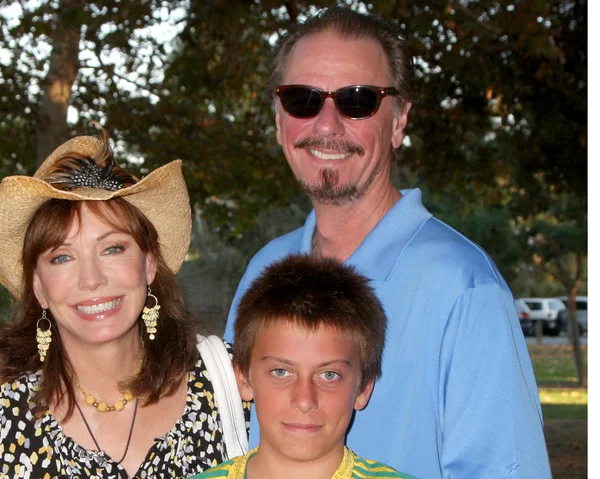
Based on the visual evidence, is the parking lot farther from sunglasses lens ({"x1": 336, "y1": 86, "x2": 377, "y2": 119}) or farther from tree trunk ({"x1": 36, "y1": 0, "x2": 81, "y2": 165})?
sunglasses lens ({"x1": 336, "y1": 86, "x2": 377, "y2": 119})

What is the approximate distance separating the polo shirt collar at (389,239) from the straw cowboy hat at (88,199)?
2.74 ft

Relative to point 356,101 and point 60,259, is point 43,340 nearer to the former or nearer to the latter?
point 60,259

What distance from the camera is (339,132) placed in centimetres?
283

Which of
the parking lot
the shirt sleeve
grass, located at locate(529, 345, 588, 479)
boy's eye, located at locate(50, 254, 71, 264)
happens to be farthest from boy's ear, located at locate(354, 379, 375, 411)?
the parking lot

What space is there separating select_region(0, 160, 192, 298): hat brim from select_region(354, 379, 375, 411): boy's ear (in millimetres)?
1131

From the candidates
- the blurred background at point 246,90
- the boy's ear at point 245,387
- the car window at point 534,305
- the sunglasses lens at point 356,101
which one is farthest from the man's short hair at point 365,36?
the car window at point 534,305

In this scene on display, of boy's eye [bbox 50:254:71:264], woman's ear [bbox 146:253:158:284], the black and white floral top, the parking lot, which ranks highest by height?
boy's eye [bbox 50:254:71:264]

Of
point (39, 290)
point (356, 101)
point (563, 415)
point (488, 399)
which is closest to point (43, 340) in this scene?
point (39, 290)

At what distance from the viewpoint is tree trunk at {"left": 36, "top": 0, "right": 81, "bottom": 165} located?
858cm

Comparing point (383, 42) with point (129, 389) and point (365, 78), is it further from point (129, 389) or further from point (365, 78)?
point (129, 389)

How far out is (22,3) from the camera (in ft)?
29.9

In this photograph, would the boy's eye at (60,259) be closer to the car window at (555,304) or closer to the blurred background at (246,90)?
the blurred background at (246,90)

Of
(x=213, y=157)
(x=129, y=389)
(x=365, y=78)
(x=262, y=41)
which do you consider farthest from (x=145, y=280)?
(x=262, y=41)

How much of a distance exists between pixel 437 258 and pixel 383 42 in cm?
88
